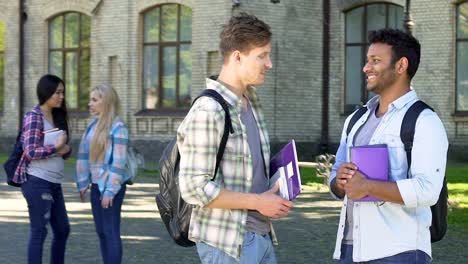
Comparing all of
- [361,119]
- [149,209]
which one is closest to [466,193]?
[149,209]

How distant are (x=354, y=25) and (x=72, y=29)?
8.97 metres

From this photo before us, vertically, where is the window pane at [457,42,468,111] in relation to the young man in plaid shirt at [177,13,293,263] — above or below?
above

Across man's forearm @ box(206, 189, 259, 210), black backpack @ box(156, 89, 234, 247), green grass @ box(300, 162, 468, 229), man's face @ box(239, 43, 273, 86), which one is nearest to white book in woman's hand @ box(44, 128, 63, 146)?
black backpack @ box(156, 89, 234, 247)

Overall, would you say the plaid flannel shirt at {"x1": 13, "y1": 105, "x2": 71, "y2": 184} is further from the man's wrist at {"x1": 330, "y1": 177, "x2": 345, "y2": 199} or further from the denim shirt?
the denim shirt

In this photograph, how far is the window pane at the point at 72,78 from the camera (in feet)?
97.4

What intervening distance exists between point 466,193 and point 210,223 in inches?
521

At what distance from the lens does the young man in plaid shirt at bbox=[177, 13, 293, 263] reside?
163 inches

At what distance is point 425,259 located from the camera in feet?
14.7

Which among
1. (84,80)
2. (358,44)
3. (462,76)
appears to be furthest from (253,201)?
(84,80)

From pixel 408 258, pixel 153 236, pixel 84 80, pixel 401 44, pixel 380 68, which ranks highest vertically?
pixel 84 80

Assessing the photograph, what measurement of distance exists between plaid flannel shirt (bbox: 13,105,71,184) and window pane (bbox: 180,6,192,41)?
18508mm

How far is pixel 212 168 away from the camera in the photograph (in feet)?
13.6

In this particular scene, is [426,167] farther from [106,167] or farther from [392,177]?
[106,167]

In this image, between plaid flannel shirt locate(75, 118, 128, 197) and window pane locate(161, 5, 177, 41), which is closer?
plaid flannel shirt locate(75, 118, 128, 197)
